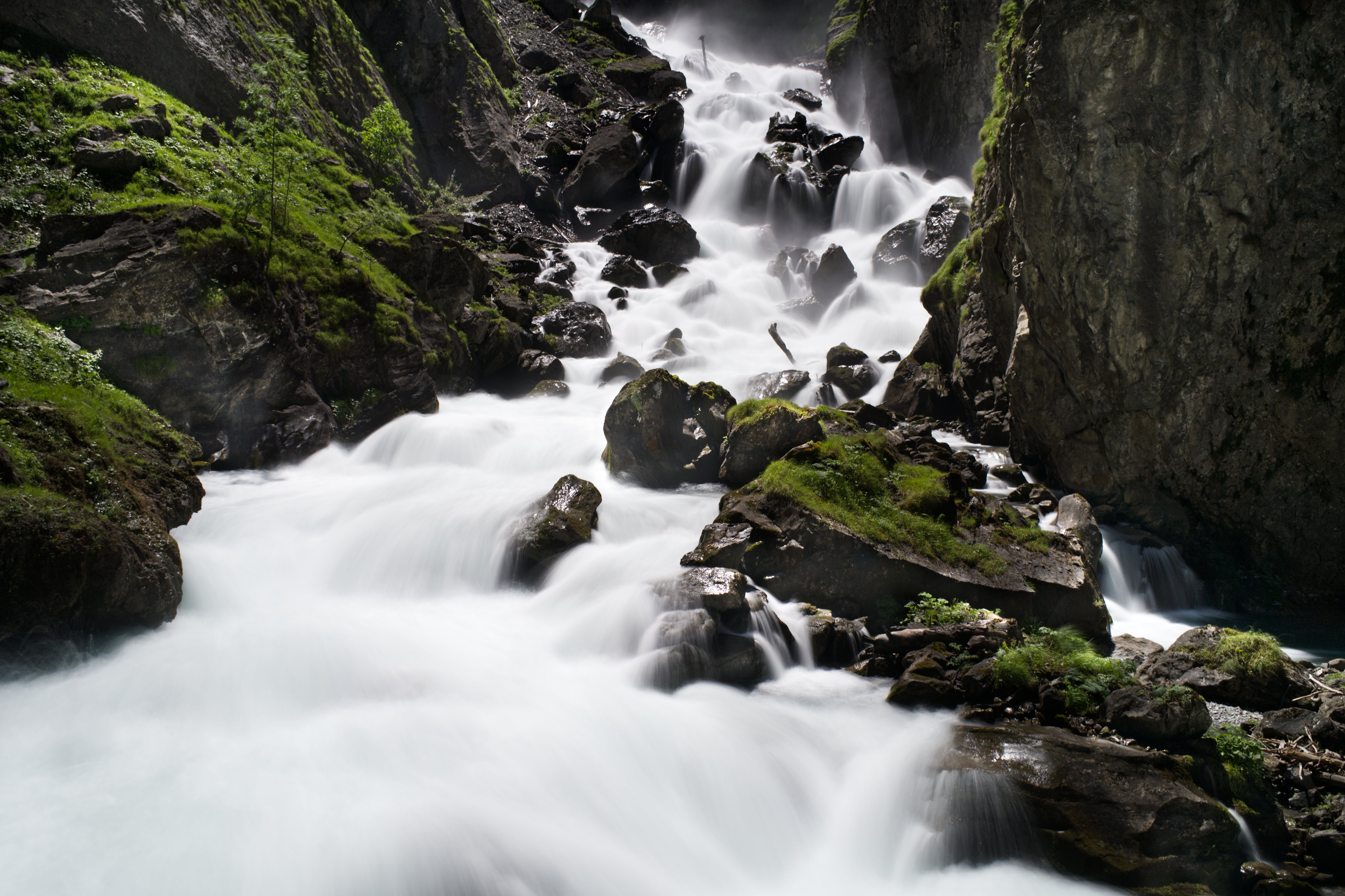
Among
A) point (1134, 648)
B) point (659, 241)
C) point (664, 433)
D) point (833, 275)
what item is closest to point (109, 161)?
point (664, 433)

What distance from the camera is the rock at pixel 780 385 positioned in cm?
1602

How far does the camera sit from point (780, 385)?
1612cm

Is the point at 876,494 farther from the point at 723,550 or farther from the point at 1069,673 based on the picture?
the point at 1069,673

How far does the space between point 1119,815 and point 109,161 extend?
15847mm

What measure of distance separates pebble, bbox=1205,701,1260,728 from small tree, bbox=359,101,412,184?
71.4 ft

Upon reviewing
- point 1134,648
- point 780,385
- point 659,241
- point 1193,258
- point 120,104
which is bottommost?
point 1134,648

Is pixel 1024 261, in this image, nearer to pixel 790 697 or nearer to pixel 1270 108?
pixel 1270 108

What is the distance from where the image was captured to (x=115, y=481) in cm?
655

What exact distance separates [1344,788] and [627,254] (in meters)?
24.7

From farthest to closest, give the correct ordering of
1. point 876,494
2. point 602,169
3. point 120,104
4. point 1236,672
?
1. point 602,169
2. point 120,104
3. point 876,494
4. point 1236,672

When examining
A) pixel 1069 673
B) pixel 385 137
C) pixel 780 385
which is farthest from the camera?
pixel 385 137

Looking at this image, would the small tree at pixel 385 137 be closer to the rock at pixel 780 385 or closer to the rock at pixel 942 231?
the rock at pixel 780 385

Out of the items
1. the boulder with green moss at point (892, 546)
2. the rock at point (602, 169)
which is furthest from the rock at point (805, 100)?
the boulder with green moss at point (892, 546)

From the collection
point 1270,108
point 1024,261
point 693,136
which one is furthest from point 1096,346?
point 693,136
